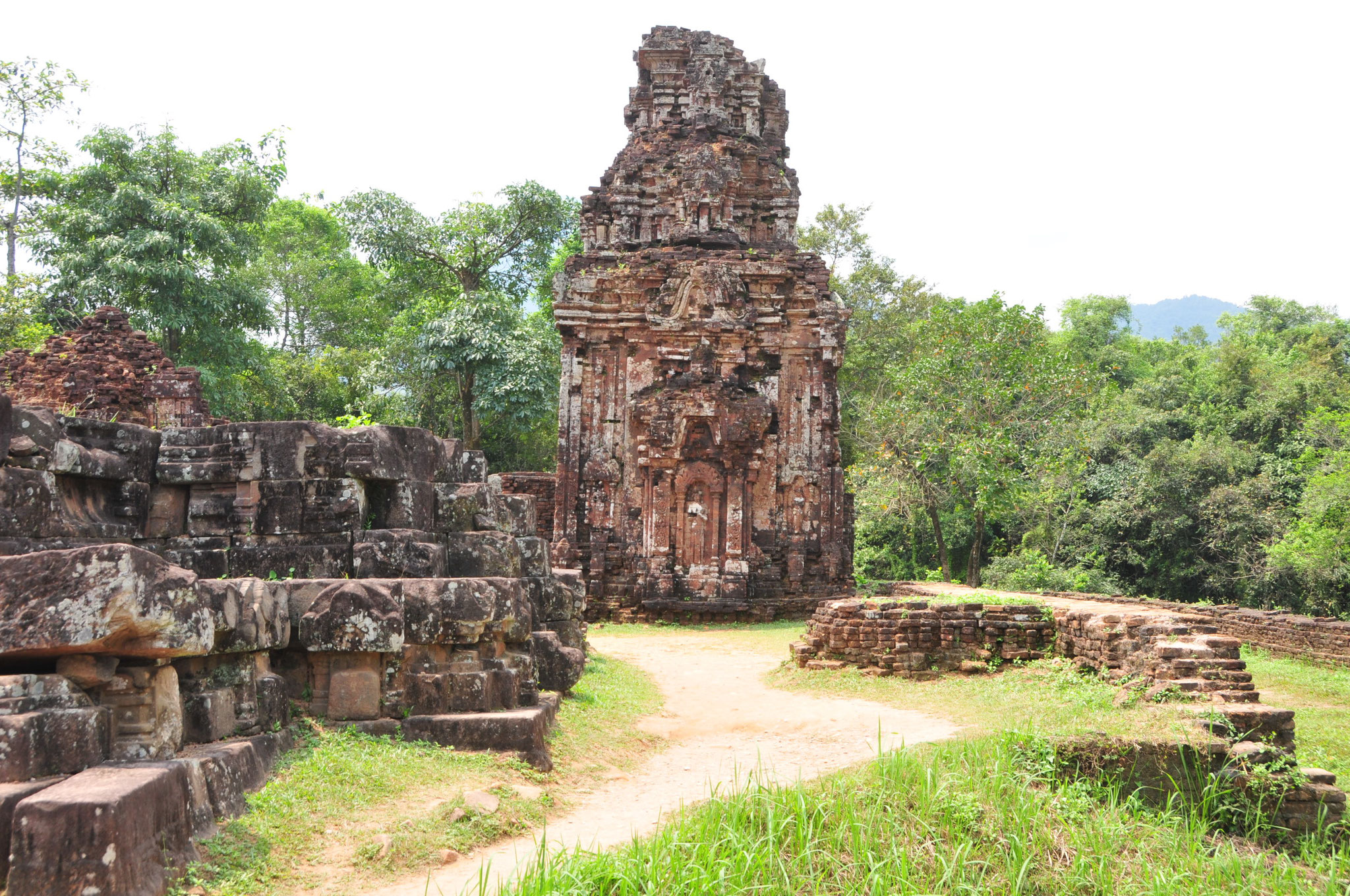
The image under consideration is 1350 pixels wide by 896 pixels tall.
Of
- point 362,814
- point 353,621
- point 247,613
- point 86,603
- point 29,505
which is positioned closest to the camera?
point 86,603

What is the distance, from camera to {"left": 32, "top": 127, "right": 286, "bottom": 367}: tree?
62.6 ft

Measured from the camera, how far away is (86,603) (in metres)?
3.76

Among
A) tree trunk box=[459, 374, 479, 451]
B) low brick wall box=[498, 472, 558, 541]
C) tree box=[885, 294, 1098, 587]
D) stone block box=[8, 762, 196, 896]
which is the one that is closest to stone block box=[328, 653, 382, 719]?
stone block box=[8, 762, 196, 896]

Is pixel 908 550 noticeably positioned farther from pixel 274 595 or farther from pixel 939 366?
pixel 274 595

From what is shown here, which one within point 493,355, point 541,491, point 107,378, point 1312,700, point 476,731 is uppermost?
point 493,355

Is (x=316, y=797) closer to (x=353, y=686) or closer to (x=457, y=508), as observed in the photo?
(x=353, y=686)

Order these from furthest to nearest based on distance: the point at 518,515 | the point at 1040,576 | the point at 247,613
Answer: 1. the point at 1040,576
2. the point at 518,515
3. the point at 247,613

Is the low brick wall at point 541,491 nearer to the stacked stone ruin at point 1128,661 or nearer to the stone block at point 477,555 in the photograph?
the stacked stone ruin at point 1128,661

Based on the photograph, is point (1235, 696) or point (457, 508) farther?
point (457, 508)

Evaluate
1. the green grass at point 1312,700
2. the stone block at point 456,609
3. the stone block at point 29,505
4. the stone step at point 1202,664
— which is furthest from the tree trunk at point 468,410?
the stone step at point 1202,664

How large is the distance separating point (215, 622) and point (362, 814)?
3.71ft

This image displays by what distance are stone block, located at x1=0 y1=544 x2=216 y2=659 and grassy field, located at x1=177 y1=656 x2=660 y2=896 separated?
2.94 ft

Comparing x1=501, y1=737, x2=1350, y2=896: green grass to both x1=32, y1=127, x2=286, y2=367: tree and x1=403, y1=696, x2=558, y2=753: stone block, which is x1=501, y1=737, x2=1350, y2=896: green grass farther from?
x1=32, y1=127, x2=286, y2=367: tree

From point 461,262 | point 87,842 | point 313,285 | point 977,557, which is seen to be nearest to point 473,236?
point 461,262
